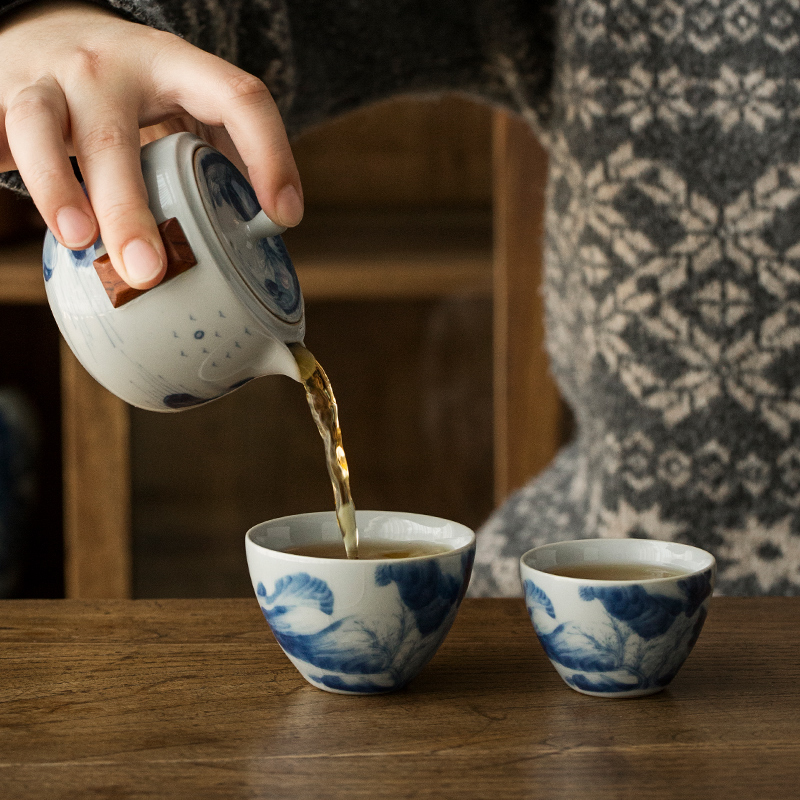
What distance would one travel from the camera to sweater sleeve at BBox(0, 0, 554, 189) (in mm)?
894

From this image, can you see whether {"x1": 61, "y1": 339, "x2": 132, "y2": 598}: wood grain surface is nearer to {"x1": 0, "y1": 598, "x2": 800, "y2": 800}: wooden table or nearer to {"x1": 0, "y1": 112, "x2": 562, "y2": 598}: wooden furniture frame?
{"x1": 0, "y1": 112, "x2": 562, "y2": 598}: wooden furniture frame

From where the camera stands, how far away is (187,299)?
0.49 m

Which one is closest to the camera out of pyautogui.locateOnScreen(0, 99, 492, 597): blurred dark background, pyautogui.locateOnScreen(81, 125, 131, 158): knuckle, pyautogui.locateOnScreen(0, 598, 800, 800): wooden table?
pyautogui.locateOnScreen(0, 598, 800, 800): wooden table

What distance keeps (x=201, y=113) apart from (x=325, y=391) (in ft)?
0.55

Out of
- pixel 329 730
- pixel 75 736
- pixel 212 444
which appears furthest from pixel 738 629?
pixel 212 444

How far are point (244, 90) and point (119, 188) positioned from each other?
0.10 m

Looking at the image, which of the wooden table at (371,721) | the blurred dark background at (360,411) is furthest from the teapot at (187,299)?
the blurred dark background at (360,411)

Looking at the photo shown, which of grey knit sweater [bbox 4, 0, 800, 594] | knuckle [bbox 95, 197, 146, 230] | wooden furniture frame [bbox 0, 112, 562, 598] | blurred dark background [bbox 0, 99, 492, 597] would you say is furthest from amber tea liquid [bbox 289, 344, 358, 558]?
blurred dark background [bbox 0, 99, 492, 597]

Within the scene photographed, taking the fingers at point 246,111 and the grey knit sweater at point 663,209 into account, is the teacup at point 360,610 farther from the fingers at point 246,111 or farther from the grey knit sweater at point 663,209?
the grey knit sweater at point 663,209

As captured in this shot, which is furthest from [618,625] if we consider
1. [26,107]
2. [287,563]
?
[26,107]

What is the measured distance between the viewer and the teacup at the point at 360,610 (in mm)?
483

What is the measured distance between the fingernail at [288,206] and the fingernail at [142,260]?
3.4 inches

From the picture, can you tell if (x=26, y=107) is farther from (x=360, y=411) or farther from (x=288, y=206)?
(x=360, y=411)

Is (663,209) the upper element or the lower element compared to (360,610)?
upper
